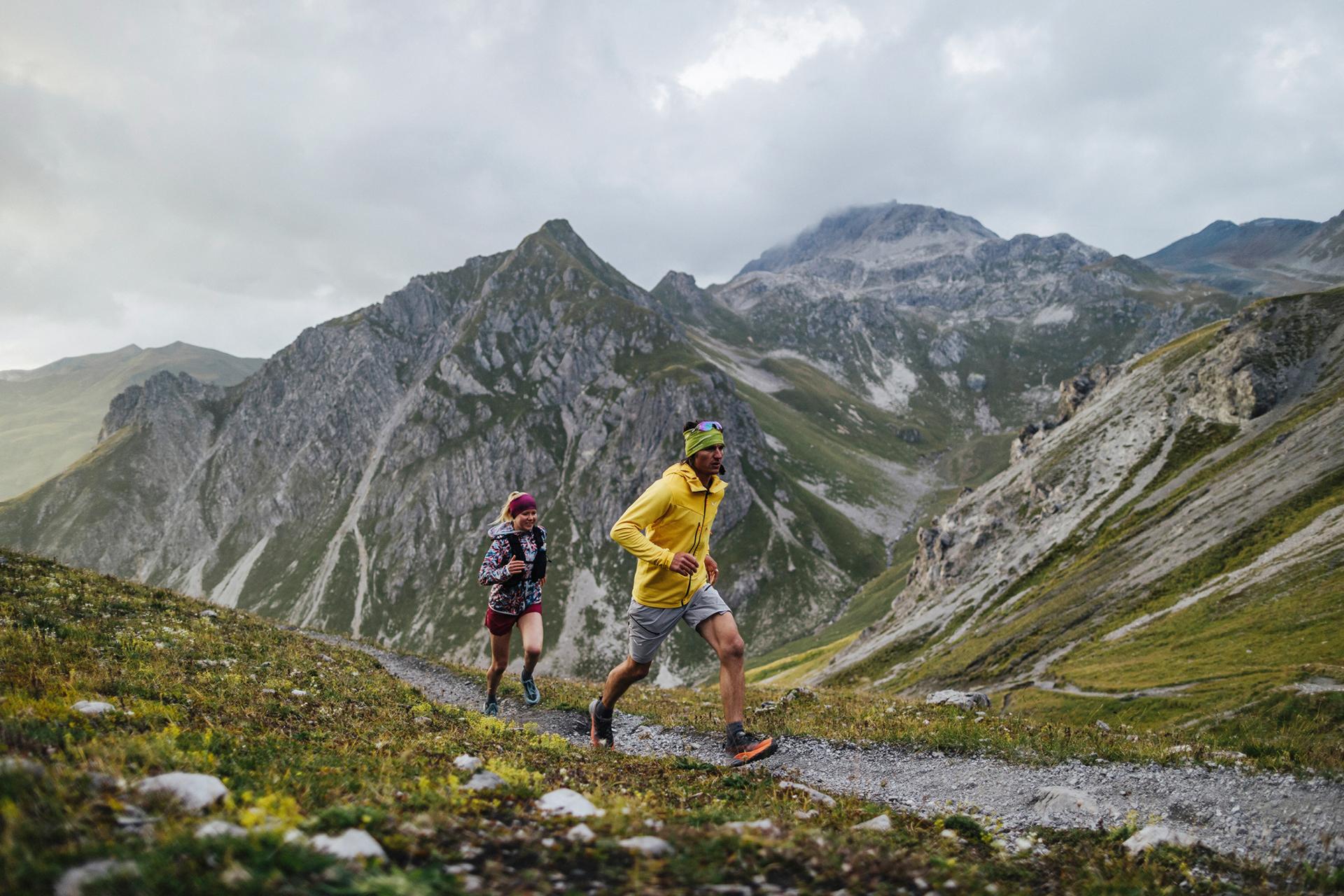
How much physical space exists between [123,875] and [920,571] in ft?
470

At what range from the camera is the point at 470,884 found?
13.2ft

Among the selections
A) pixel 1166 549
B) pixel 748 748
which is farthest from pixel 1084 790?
pixel 1166 549

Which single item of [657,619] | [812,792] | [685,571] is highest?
[685,571]

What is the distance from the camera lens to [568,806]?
6.05 m

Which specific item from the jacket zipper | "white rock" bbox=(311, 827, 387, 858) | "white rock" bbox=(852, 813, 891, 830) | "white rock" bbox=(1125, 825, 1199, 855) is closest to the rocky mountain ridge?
"white rock" bbox=(1125, 825, 1199, 855)

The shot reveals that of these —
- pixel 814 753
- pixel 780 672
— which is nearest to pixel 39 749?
pixel 814 753

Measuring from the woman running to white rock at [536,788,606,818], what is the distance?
26.8 ft

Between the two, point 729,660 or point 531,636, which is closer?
point 729,660

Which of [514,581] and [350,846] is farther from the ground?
[514,581]

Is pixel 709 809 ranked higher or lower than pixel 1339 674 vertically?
higher

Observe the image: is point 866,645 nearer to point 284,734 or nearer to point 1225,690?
point 1225,690

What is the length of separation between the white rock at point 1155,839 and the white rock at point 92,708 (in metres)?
12.4

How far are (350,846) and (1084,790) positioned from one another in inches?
443

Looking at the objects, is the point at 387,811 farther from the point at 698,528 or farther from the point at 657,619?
the point at 698,528
